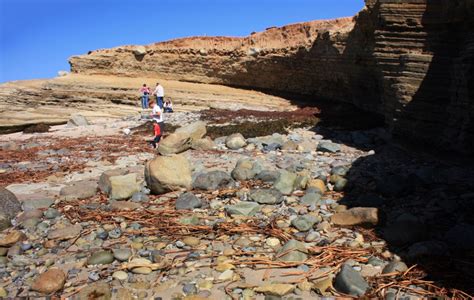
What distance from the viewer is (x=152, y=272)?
16.8 ft

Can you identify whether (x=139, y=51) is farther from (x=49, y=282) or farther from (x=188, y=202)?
(x=49, y=282)

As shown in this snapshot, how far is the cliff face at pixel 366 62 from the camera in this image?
966 centimetres

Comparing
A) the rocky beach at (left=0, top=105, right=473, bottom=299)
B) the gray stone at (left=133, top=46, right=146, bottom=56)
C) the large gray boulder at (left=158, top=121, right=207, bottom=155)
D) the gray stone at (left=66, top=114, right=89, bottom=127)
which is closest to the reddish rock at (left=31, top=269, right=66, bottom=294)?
the rocky beach at (left=0, top=105, right=473, bottom=299)

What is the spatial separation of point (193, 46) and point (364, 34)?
13934 millimetres

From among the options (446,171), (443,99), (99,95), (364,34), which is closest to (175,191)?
(446,171)

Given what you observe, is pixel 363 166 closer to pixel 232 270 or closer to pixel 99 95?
pixel 232 270

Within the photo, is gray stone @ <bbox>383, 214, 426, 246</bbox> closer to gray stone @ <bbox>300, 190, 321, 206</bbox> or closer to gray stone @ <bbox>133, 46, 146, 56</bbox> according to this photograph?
gray stone @ <bbox>300, 190, 321, 206</bbox>

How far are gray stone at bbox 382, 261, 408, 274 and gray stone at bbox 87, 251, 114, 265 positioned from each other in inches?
129

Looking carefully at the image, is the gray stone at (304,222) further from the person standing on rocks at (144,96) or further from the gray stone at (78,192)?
the person standing on rocks at (144,96)

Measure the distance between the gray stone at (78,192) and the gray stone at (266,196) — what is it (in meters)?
3.09

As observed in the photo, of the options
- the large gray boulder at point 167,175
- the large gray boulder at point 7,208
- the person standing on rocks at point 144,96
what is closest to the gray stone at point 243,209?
the large gray boulder at point 167,175

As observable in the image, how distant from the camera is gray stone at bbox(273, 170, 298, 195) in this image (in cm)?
762

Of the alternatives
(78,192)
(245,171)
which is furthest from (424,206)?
(78,192)

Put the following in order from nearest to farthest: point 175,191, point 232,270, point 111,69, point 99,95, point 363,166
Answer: point 232,270
point 175,191
point 363,166
point 99,95
point 111,69
